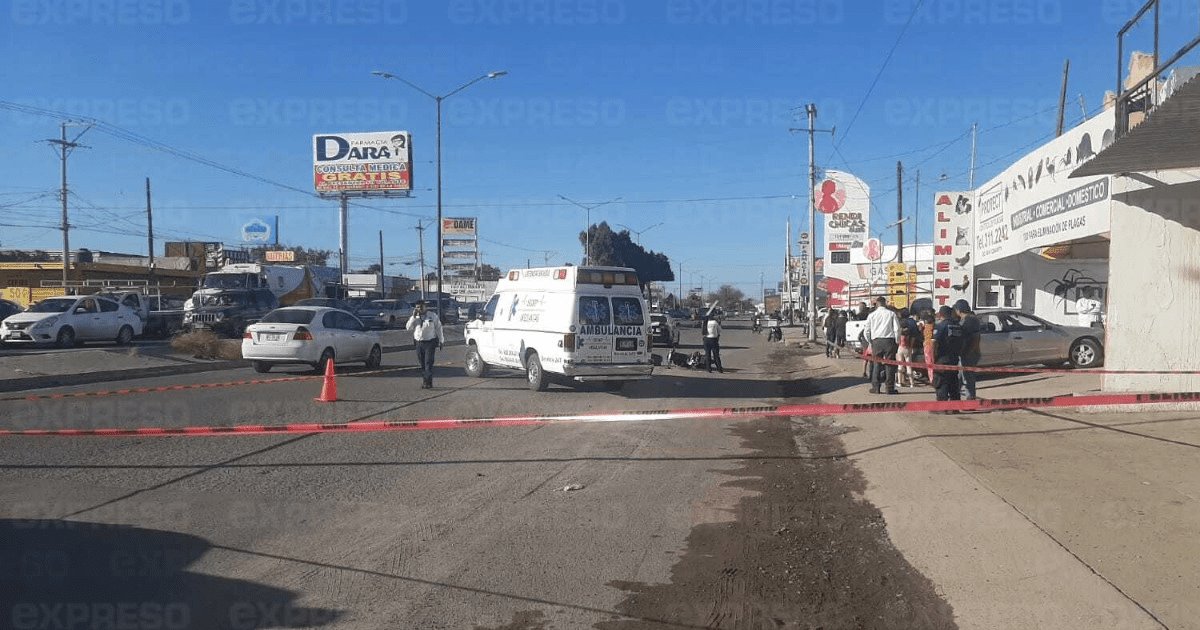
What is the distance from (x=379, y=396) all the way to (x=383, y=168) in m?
51.8

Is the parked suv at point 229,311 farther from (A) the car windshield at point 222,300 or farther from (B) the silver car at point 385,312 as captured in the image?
(B) the silver car at point 385,312

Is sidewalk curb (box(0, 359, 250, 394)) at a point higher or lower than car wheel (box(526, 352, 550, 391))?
lower

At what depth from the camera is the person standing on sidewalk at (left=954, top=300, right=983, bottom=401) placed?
12977 millimetres

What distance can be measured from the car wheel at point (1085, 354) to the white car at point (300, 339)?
1560cm

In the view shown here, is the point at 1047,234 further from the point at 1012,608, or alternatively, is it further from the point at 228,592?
the point at 228,592

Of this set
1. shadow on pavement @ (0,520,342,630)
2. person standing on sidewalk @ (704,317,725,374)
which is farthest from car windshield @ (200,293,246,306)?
shadow on pavement @ (0,520,342,630)

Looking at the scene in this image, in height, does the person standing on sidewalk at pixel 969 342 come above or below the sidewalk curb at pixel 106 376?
above

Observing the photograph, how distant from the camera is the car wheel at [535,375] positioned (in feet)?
55.8

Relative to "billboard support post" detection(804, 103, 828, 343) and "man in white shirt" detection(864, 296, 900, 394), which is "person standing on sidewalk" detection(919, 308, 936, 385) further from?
"billboard support post" detection(804, 103, 828, 343)

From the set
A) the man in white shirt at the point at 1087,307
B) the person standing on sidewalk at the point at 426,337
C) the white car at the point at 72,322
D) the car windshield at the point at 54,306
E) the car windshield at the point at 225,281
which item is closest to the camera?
the person standing on sidewalk at the point at 426,337

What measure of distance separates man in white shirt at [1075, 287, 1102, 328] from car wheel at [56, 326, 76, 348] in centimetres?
2893

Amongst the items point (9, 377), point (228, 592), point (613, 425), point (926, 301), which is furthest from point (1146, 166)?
point (926, 301)

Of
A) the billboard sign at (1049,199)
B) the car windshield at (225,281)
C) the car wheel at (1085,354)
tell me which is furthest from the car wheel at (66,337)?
the car wheel at (1085,354)

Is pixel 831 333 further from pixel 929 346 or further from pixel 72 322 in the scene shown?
pixel 72 322
